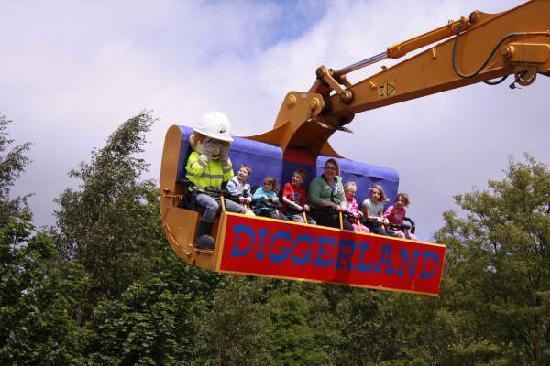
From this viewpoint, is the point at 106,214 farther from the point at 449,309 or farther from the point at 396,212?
the point at 396,212

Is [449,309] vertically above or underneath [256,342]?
above

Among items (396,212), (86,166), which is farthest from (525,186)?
(396,212)

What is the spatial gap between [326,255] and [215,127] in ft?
7.19

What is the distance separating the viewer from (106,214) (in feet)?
89.1

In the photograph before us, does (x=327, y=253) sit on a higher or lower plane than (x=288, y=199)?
lower

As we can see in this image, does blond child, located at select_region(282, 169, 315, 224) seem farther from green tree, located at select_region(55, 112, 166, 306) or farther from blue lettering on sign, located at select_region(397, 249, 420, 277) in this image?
green tree, located at select_region(55, 112, 166, 306)

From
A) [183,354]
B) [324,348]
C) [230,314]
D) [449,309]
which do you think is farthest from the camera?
[324,348]

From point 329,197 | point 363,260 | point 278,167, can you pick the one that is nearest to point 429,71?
point 329,197

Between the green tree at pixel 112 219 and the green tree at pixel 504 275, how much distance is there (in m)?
10.9

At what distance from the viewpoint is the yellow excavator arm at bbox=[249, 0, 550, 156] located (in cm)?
830

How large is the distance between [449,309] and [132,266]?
38.0 ft

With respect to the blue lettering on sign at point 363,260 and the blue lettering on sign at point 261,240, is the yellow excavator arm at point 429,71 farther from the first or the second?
the blue lettering on sign at point 261,240

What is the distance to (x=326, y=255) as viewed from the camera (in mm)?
10148

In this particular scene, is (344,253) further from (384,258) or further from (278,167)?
(278,167)
